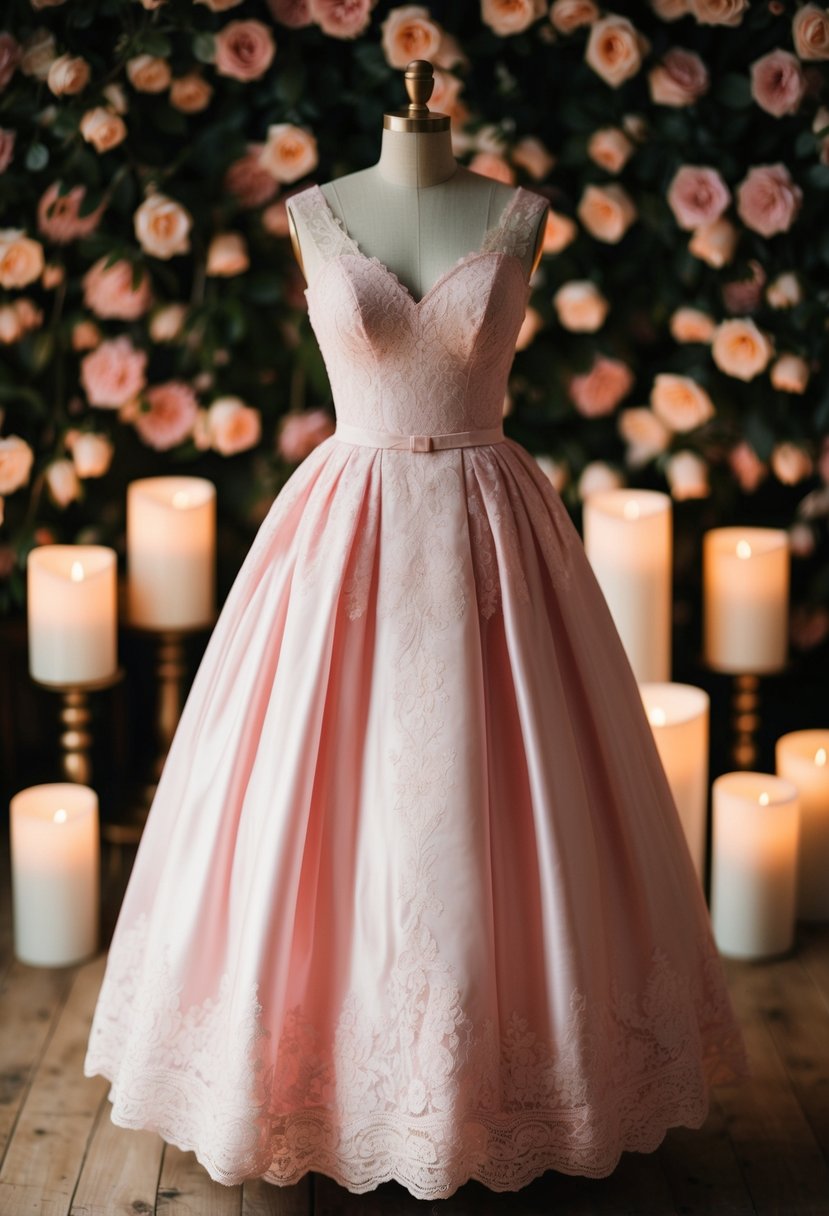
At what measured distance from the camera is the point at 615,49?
9.55 feet

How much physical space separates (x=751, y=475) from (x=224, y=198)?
1195 mm

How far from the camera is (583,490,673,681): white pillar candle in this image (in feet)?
9.96

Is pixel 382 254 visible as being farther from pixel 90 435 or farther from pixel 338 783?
pixel 90 435

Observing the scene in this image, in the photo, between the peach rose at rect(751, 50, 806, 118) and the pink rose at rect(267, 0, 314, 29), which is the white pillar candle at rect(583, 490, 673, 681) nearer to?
the peach rose at rect(751, 50, 806, 118)

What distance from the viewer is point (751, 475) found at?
10.6ft

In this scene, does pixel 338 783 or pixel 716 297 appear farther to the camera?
pixel 716 297

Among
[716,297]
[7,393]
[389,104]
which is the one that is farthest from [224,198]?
[716,297]

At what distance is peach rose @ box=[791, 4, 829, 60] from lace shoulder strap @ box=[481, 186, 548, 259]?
0.99 m

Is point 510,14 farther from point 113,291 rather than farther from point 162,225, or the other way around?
point 113,291

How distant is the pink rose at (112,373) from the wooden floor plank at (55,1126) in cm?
115

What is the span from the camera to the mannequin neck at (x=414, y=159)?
7.02 ft

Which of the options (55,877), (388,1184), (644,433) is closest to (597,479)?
(644,433)

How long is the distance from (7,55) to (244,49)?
0.43m

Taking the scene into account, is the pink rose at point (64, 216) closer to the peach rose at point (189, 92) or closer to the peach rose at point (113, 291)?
the peach rose at point (113, 291)
